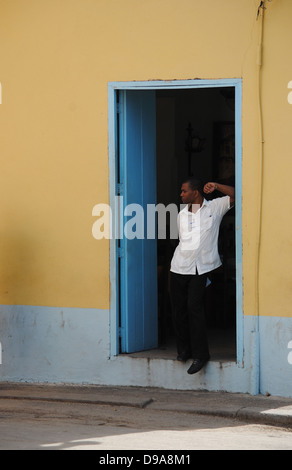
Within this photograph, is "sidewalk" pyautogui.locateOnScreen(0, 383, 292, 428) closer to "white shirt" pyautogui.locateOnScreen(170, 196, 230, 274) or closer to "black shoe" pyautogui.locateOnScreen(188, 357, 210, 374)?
"black shoe" pyautogui.locateOnScreen(188, 357, 210, 374)

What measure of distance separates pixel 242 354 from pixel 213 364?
0.32 meters

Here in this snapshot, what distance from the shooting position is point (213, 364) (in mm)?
9008

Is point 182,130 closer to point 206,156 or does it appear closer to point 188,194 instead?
point 206,156

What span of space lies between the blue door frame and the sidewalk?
1.40 ft

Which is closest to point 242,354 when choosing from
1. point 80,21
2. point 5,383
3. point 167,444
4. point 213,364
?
point 213,364

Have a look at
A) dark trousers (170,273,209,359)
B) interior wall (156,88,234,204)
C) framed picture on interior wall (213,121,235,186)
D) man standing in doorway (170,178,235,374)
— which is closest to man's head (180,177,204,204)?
man standing in doorway (170,178,235,374)

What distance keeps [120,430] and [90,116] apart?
3205mm

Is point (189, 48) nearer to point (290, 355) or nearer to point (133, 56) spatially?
point (133, 56)

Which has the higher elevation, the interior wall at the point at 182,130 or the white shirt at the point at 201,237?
the interior wall at the point at 182,130

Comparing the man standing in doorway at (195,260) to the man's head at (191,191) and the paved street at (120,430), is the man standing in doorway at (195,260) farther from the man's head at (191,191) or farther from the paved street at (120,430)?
the paved street at (120,430)

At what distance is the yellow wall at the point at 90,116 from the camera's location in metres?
8.69

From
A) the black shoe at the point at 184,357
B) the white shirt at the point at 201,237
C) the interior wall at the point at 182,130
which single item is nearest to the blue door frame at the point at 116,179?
the white shirt at the point at 201,237

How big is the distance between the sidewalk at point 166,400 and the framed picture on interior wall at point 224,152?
3.89 meters

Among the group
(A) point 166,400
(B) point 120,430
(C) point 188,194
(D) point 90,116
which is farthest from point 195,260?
(B) point 120,430
